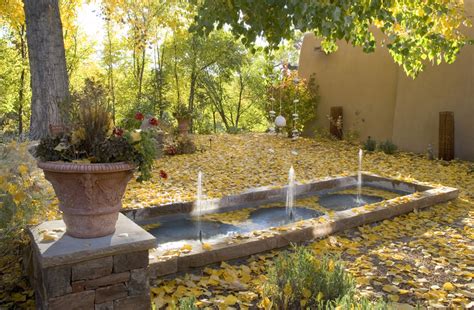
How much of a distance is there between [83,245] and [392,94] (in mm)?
8549

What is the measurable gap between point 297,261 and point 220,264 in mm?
858

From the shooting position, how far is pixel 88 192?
229cm

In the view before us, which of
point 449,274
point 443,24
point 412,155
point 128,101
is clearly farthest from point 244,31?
point 128,101

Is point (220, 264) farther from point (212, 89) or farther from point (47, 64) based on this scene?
point (212, 89)

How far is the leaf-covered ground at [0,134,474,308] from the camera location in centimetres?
268

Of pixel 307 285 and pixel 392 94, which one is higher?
pixel 392 94

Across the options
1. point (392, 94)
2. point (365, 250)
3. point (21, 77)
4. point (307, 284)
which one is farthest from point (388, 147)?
point (21, 77)

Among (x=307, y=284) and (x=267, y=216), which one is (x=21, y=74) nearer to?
(x=267, y=216)

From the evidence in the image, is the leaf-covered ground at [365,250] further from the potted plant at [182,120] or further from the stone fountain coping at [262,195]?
the potted plant at [182,120]

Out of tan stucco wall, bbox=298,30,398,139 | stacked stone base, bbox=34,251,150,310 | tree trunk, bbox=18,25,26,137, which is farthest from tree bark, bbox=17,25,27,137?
stacked stone base, bbox=34,251,150,310

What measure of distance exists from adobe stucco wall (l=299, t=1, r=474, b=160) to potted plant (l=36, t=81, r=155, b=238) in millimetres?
7444

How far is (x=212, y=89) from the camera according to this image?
1734 centimetres

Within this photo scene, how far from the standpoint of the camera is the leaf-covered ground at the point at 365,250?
2684 mm

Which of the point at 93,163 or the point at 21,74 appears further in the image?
the point at 21,74
